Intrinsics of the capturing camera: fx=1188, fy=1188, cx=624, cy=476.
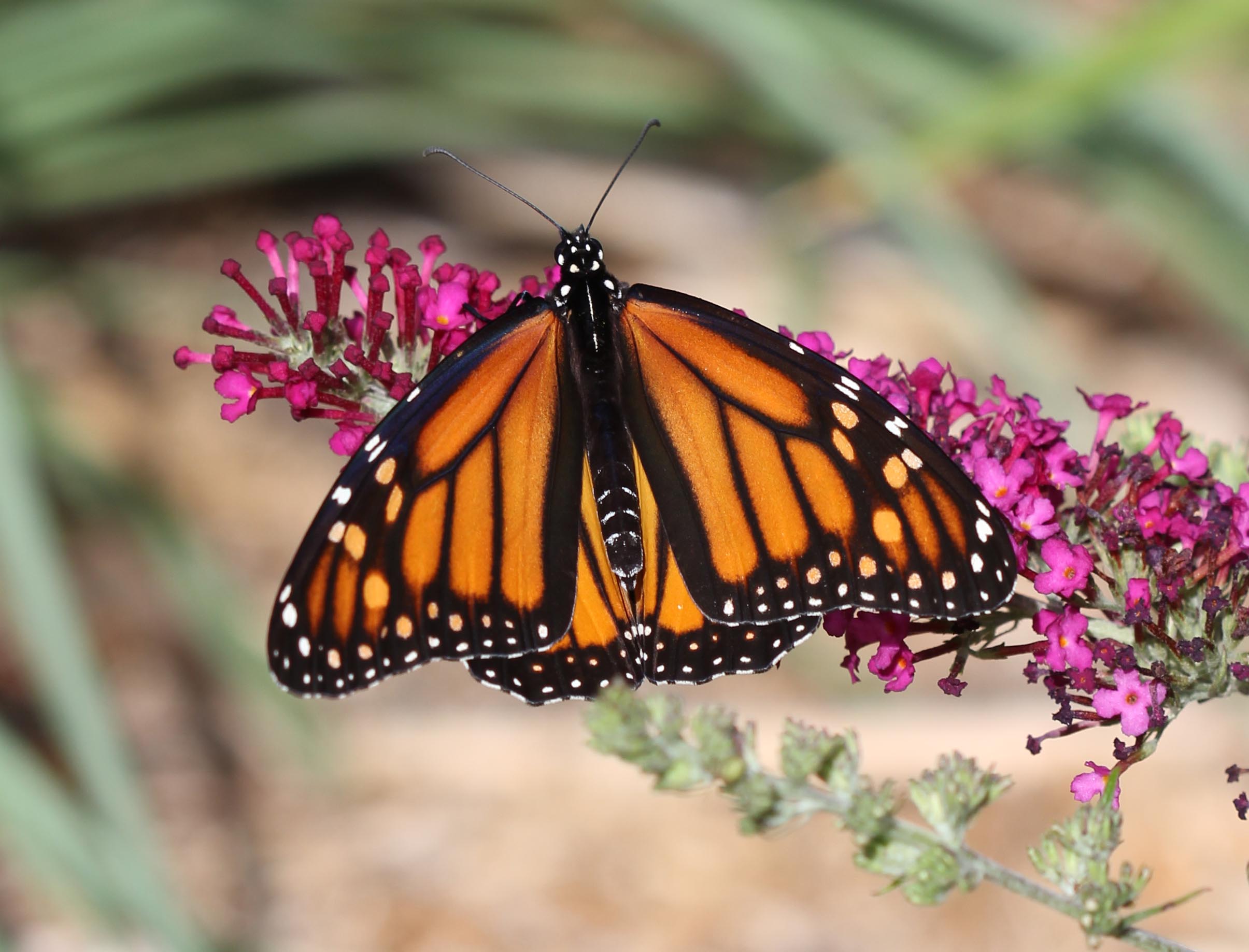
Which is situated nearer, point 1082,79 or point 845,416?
point 845,416

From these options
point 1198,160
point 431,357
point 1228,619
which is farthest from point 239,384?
point 1198,160

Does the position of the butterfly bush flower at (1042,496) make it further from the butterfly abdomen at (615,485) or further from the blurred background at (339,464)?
the blurred background at (339,464)

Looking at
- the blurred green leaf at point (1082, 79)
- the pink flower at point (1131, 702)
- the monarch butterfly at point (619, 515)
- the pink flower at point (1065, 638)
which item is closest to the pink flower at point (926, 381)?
the monarch butterfly at point (619, 515)

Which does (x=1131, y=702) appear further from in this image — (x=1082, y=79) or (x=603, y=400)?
(x=1082, y=79)

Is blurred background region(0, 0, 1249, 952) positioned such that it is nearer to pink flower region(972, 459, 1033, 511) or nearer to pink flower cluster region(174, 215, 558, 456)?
pink flower region(972, 459, 1033, 511)

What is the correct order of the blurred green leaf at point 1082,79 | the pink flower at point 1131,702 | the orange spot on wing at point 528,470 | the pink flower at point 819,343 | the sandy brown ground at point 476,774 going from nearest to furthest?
the pink flower at point 1131,702, the orange spot on wing at point 528,470, the pink flower at point 819,343, the blurred green leaf at point 1082,79, the sandy brown ground at point 476,774

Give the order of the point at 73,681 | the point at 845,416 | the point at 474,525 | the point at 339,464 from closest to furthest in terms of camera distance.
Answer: the point at 845,416 → the point at 474,525 → the point at 73,681 → the point at 339,464

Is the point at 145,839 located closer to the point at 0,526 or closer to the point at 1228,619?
the point at 0,526

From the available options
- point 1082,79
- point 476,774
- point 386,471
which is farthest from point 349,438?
point 476,774
